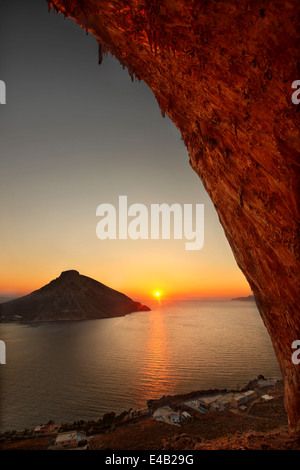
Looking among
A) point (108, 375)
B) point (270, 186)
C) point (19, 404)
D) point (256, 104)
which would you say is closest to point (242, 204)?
point (270, 186)

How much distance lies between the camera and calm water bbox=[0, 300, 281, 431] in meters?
29.6

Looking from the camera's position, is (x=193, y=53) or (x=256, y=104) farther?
(x=193, y=53)

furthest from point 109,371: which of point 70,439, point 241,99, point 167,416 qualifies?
Result: point 241,99

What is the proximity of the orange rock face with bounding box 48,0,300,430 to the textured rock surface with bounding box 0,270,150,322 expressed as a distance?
136 metres

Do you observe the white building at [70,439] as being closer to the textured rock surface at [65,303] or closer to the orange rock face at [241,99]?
the orange rock face at [241,99]

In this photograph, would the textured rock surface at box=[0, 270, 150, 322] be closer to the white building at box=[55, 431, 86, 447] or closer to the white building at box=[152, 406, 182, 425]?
the white building at box=[152, 406, 182, 425]

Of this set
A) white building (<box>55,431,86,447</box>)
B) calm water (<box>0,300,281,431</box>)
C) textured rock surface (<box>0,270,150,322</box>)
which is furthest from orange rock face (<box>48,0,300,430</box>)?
textured rock surface (<box>0,270,150,322</box>)

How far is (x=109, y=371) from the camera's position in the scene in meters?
43.9

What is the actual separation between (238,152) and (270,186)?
1.21 meters

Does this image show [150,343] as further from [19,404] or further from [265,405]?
[265,405]

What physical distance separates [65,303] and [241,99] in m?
143

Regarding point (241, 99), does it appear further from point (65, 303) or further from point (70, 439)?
point (65, 303)

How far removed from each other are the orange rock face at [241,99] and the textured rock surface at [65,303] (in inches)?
5372
